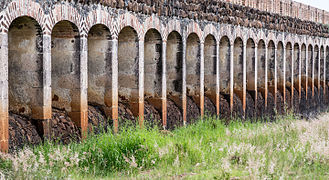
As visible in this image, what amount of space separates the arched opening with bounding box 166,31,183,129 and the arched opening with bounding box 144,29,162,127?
1.69ft

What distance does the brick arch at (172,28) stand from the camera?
1038cm

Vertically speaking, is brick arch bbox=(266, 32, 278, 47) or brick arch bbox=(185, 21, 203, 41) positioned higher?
brick arch bbox=(266, 32, 278, 47)

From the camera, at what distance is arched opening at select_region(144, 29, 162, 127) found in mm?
10312

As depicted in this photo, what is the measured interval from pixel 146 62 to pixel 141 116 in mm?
1566

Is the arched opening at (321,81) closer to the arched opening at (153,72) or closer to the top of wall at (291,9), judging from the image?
the top of wall at (291,9)

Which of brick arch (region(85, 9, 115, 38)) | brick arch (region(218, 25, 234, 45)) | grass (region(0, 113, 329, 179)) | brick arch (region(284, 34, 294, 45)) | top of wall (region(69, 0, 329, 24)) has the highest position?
top of wall (region(69, 0, 329, 24))

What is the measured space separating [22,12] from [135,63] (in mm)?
3164

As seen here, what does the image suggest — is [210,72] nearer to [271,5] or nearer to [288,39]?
[271,5]

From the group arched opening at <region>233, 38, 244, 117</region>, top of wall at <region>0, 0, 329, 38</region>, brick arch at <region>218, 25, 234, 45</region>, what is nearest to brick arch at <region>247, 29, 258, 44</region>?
top of wall at <region>0, 0, 329, 38</region>

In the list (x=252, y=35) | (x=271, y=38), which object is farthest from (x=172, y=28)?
(x=271, y=38)

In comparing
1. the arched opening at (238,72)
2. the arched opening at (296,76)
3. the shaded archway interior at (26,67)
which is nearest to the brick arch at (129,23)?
the shaded archway interior at (26,67)

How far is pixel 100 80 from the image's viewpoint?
9070mm

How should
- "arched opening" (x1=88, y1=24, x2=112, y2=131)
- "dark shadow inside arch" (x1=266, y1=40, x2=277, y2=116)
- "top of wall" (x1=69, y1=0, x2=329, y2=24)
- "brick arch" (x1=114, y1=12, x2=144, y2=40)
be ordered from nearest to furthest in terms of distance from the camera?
"arched opening" (x1=88, y1=24, x2=112, y2=131)
"brick arch" (x1=114, y1=12, x2=144, y2=40)
"top of wall" (x1=69, y1=0, x2=329, y2=24)
"dark shadow inside arch" (x1=266, y1=40, x2=277, y2=116)

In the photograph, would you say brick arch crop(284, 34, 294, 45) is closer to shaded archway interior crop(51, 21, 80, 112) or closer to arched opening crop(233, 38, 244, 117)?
arched opening crop(233, 38, 244, 117)
